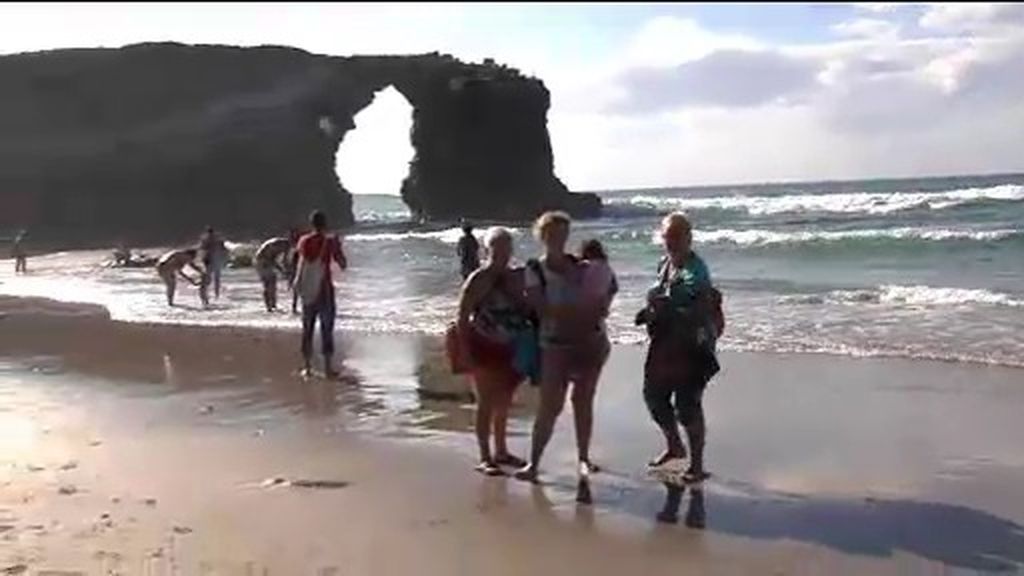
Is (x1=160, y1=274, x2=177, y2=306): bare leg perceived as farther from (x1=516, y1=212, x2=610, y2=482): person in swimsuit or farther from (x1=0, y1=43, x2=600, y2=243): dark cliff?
(x1=0, y1=43, x2=600, y2=243): dark cliff

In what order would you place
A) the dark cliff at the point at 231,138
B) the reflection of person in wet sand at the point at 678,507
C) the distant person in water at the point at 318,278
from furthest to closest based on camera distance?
the dark cliff at the point at 231,138 < the distant person in water at the point at 318,278 < the reflection of person in wet sand at the point at 678,507

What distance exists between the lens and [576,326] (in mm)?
7207

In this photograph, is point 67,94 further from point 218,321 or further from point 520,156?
point 218,321

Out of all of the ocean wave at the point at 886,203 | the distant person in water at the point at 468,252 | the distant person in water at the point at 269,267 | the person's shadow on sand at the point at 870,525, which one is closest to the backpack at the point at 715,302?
the person's shadow on sand at the point at 870,525

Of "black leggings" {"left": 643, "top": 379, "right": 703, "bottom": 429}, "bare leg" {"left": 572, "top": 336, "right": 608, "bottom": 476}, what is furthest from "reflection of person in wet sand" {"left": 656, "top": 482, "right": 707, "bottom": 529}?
"bare leg" {"left": 572, "top": 336, "right": 608, "bottom": 476}

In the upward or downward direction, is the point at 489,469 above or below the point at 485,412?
below

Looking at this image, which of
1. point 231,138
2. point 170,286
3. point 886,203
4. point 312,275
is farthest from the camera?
point 231,138

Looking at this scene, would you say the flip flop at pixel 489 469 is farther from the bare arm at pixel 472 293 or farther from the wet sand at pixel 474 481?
the bare arm at pixel 472 293

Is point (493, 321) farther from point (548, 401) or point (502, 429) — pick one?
point (502, 429)

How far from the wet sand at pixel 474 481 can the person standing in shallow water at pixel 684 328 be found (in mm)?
472

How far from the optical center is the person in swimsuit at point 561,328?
7160mm

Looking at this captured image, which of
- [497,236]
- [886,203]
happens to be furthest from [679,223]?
[886,203]

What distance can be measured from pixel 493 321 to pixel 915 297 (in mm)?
13613

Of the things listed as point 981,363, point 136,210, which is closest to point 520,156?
point 136,210
